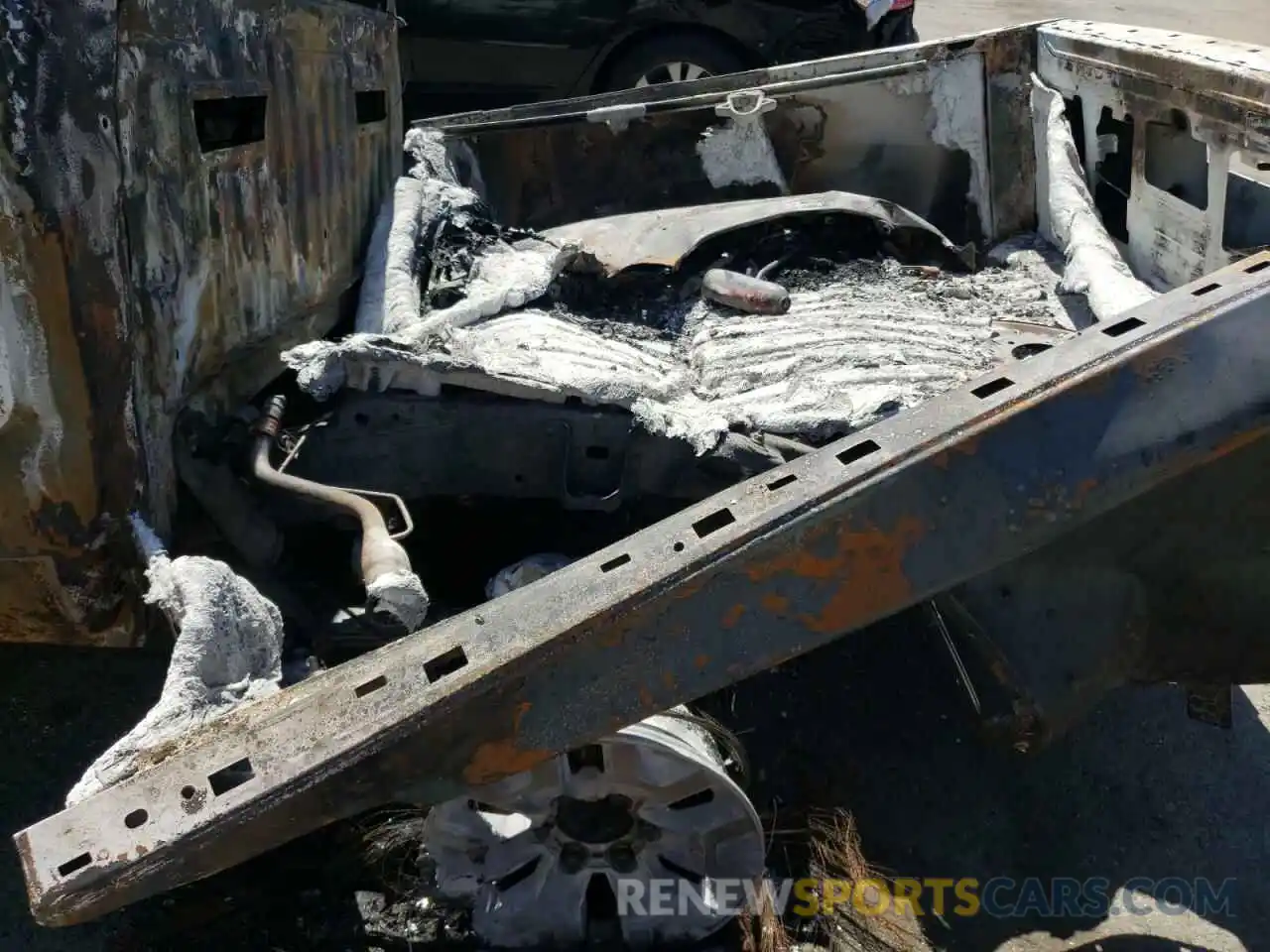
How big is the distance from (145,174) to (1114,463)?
1.64 m

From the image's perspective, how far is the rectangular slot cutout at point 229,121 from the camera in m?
2.05

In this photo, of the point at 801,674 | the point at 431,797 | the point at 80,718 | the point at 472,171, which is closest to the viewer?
the point at 431,797

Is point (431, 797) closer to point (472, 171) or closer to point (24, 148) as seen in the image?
point (24, 148)

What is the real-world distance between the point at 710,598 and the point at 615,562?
147 millimetres

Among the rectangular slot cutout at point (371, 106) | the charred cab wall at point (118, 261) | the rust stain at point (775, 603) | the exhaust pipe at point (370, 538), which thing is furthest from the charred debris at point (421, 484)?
the rust stain at point (775, 603)

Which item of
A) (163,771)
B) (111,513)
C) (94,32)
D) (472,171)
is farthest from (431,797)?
(472,171)

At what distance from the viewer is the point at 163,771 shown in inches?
55.8

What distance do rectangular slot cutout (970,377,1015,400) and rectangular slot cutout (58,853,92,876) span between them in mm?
1375

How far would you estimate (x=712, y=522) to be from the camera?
1.50 metres

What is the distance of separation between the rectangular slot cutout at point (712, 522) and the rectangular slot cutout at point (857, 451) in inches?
7.2

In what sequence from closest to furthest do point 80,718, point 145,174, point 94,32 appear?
point 94,32, point 145,174, point 80,718

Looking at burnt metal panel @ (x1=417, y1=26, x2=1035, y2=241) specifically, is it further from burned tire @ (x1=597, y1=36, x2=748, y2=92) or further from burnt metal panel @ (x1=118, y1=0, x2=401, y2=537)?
burned tire @ (x1=597, y1=36, x2=748, y2=92)

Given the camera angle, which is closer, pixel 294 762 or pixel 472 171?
pixel 294 762

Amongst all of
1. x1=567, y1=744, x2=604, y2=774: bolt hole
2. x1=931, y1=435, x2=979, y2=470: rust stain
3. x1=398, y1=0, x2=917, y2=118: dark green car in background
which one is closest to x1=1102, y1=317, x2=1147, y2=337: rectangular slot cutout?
x1=931, y1=435, x2=979, y2=470: rust stain
